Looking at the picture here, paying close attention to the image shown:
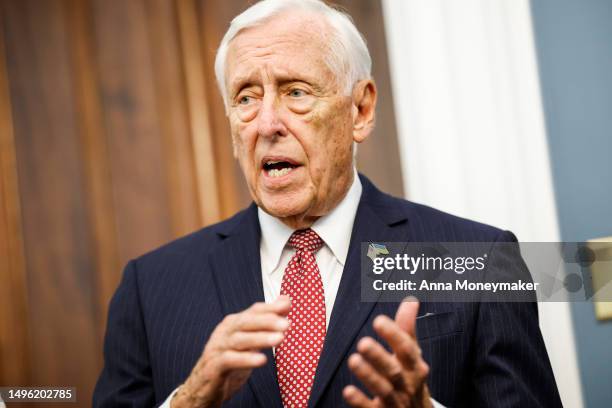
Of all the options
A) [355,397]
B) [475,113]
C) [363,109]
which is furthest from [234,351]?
[475,113]

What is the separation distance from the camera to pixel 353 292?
149 cm

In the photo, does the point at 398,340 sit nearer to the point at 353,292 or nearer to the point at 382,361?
the point at 382,361

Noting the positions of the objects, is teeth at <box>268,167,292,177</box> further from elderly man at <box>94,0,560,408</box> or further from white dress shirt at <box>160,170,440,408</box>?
white dress shirt at <box>160,170,440,408</box>

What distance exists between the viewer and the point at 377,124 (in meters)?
2.16

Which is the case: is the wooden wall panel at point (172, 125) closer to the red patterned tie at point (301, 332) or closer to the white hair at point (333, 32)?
the white hair at point (333, 32)

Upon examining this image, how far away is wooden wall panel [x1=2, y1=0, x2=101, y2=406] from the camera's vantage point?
76.9 inches

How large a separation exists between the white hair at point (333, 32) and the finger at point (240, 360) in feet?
2.66

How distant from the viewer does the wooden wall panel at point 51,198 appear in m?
1.95

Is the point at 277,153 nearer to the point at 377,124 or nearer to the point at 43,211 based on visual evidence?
the point at 377,124

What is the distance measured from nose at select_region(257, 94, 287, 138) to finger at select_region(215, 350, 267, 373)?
0.60 m

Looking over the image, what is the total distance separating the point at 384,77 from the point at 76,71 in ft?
3.23

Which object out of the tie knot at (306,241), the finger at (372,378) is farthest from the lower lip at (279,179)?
the finger at (372,378)

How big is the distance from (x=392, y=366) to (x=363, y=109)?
0.86 meters

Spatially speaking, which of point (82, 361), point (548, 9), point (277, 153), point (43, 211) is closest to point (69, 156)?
point (43, 211)
